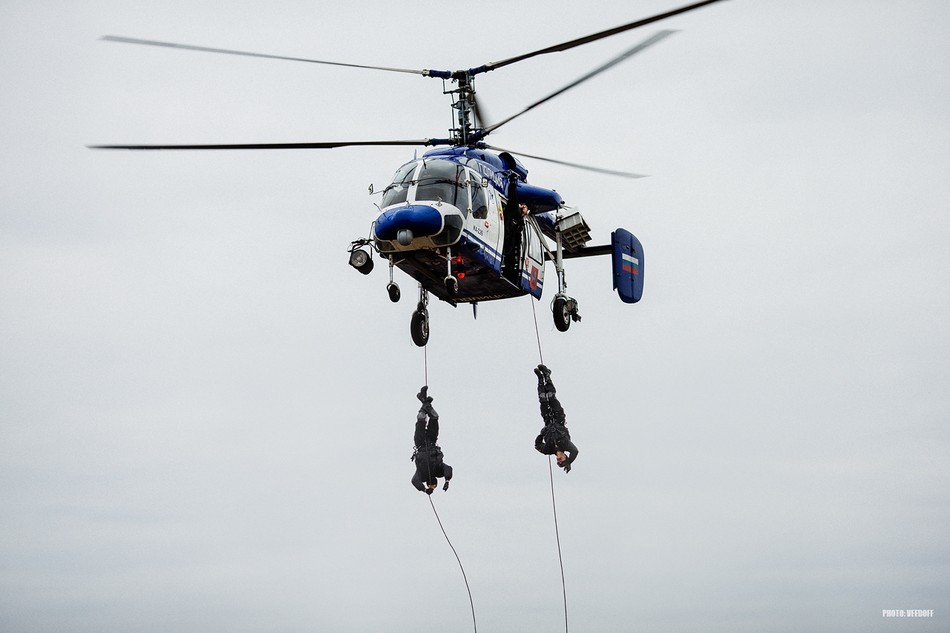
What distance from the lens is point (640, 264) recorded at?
96.9 ft

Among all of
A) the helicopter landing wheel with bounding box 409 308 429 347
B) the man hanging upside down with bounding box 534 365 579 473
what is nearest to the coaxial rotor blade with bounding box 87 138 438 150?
the helicopter landing wheel with bounding box 409 308 429 347

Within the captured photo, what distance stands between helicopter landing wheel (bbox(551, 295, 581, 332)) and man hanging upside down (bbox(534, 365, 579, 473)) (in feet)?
7.18

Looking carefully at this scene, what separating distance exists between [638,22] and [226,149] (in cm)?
806

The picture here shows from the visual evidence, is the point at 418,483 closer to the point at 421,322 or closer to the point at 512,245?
the point at 421,322

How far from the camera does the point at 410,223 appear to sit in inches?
897

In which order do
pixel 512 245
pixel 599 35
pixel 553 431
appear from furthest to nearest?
pixel 553 431, pixel 512 245, pixel 599 35

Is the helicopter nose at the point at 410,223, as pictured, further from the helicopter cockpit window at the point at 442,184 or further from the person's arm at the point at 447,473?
the person's arm at the point at 447,473

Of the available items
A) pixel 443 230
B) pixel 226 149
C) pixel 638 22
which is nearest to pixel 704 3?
pixel 638 22

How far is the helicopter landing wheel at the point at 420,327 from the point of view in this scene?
25578mm

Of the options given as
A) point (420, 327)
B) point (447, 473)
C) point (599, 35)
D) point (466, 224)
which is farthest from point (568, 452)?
point (599, 35)

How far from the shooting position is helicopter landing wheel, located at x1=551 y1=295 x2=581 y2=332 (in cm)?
2706

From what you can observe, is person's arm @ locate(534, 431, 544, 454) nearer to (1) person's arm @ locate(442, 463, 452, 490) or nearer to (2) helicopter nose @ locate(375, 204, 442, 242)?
(1) person's arm @ locate(442, 463, 452, 490)

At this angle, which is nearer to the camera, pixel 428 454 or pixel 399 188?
pixel 399 188

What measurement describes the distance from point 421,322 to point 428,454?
135 inches
